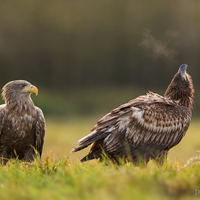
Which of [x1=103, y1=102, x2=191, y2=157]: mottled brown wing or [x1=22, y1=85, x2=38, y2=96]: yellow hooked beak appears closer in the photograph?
[x1=103, y1=102, x2=191, y2=157]: mottled brown wing

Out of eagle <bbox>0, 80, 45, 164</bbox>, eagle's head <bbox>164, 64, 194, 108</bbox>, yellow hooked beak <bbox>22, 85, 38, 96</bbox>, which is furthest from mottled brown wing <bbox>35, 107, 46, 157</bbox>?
eagle's head <bbox>164, 64, 194, 108</bbox>

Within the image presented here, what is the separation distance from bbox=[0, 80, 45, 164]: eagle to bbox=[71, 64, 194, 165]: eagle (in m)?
1.53

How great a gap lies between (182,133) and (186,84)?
130 cm

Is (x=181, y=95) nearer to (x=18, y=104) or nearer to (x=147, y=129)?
(x=147, y=129)

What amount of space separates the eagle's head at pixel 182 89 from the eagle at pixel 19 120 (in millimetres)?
3334

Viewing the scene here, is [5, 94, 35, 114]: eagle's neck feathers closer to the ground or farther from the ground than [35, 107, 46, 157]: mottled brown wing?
farther from the ground

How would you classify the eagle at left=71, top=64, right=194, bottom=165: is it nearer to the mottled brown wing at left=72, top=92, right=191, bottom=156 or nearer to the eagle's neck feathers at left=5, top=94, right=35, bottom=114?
the mottled brown wing at left=72, top=92, right=191, bottom=156

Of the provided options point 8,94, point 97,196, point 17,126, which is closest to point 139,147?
point 17,126

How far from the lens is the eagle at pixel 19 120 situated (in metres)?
6.71

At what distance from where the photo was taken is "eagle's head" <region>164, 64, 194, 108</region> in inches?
281

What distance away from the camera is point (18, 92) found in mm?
6879

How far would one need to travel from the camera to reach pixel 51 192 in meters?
2.77

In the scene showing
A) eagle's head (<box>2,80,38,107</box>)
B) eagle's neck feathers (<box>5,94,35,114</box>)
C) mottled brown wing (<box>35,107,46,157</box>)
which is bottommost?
mottled brown wing (<box>35,107,46,157</box>)

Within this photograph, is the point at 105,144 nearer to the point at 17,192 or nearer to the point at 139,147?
the point at 139,147
